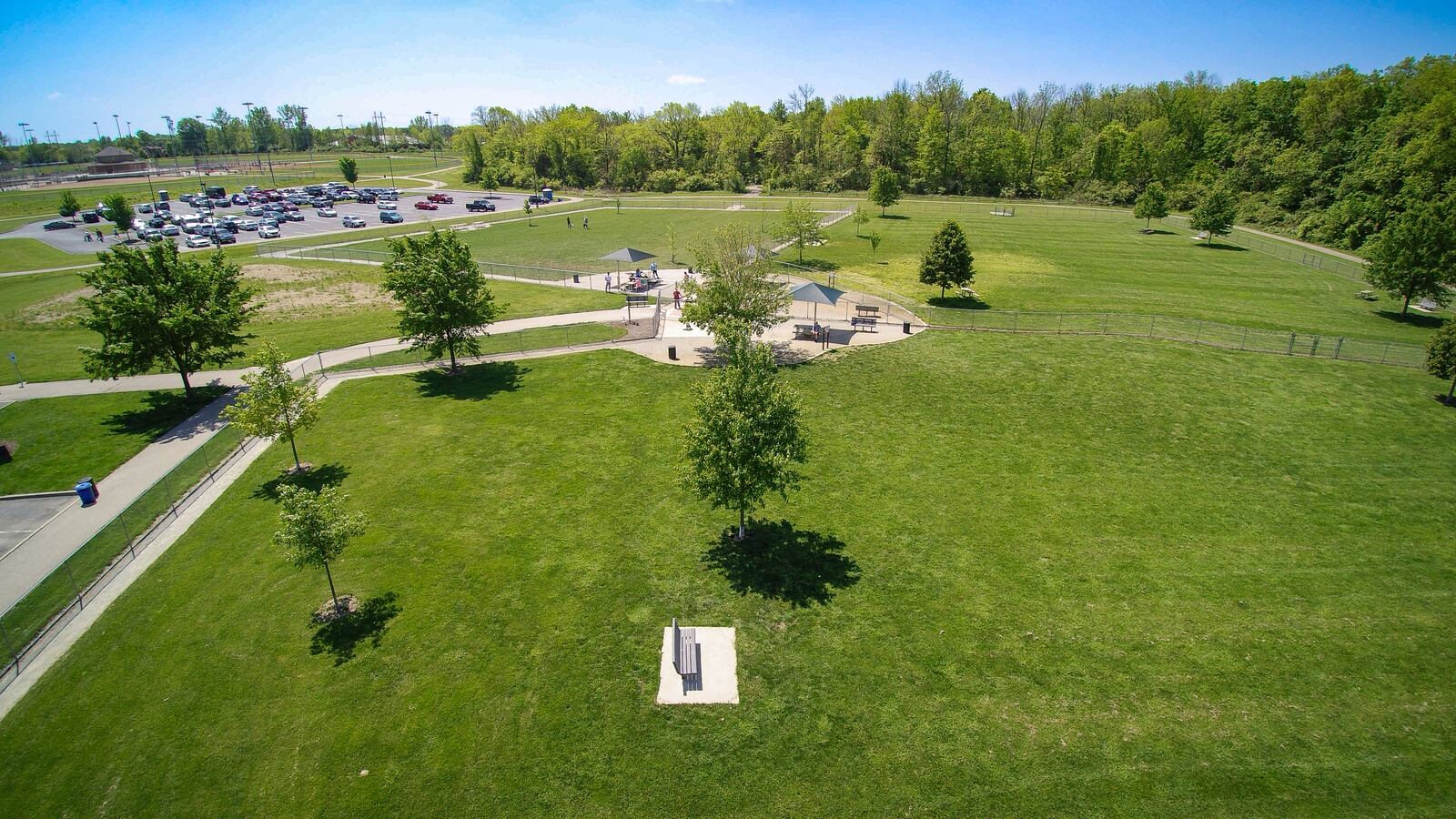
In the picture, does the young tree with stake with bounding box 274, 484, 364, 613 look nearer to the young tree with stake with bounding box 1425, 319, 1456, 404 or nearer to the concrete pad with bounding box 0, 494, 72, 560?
the concrete pad with bounding box 0, 494, 72, 560

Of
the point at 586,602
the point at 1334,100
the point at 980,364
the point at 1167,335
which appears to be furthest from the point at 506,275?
the point at 1334,100

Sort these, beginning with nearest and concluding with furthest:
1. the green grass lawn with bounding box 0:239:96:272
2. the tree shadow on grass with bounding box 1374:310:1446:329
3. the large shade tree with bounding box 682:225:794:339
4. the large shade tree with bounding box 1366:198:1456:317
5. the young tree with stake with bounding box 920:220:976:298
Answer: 1. the large shade tree with bounding box 682:225:794:339
2. the large shade tree with bounding box 1366:198:1456:317
3. the tree shadow on grass with bounding box 1374:310:1446:329
4. the young tree with stake with bounding box 920:220:976:298
5. the green grass lawn with bounding box 0:239:96:272

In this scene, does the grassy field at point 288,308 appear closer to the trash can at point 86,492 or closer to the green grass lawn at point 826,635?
the trash can at point 86,492

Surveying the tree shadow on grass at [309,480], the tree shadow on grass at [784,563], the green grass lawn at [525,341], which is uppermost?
the green grass lawn at [525,341]

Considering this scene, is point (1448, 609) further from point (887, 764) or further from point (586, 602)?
point (586, 602)

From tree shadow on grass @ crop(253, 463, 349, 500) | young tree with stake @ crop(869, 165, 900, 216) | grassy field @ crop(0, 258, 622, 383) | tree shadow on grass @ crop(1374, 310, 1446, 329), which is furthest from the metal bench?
young tree with stake @ crop(869, 165, 900, 216)

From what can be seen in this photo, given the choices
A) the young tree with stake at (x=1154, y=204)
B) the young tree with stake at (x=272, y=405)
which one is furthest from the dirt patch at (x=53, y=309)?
the young tree with stake at (x=1154, y=204)
